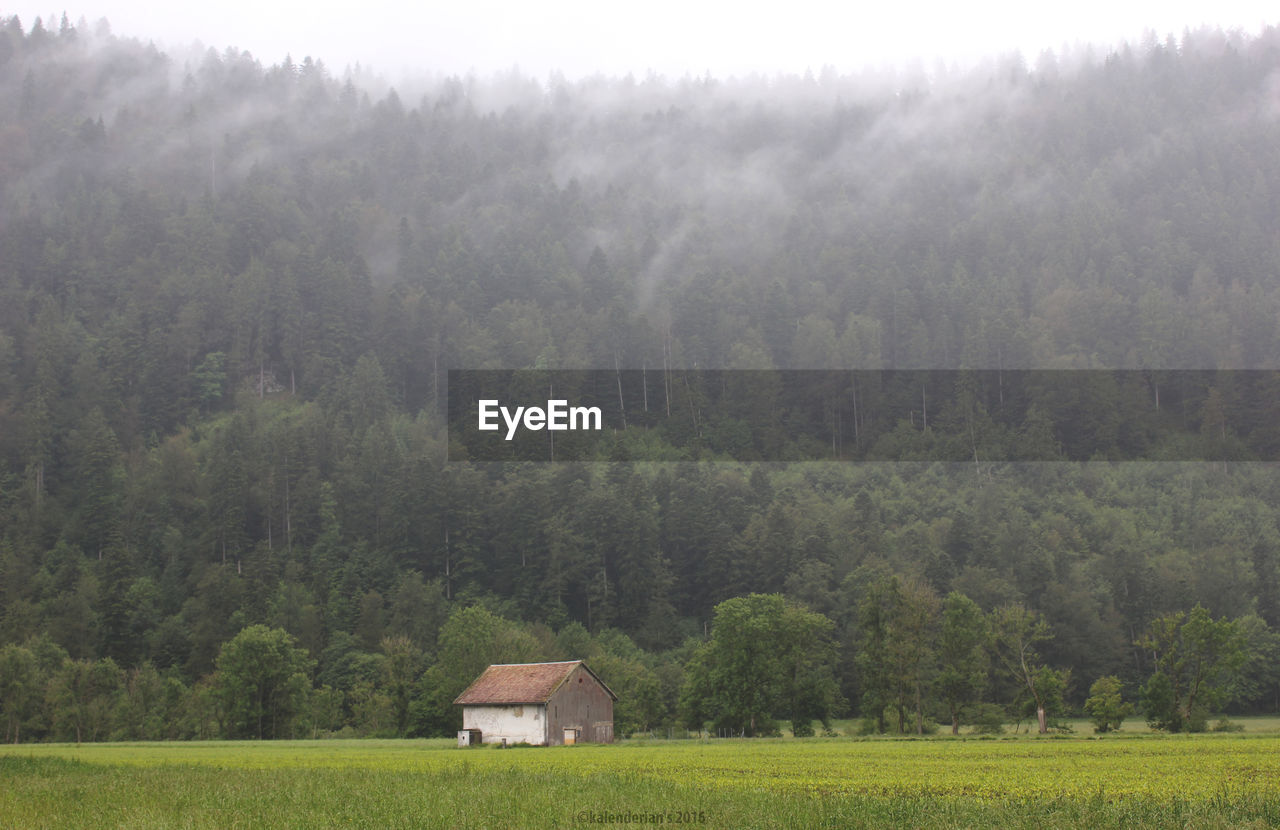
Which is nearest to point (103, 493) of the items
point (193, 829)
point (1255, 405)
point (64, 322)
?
point (64, 322)

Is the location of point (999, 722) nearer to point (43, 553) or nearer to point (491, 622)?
point (491, 622)

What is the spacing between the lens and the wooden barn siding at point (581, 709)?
71875 mm

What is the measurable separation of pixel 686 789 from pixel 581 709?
42.0 metres

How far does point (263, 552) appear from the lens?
141625 mm

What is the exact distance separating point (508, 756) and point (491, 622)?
41.6m

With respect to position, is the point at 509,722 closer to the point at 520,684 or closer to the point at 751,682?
the point at 520,684

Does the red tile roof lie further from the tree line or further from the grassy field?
the grassy field

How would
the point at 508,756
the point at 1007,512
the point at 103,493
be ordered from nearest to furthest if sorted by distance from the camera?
1. the point at 508,756
2. the point at 1007,512
3. the point at 103,493

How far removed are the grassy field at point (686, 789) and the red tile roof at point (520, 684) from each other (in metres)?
15.6

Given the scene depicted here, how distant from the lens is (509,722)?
237 feet
